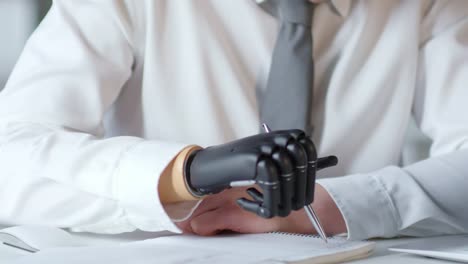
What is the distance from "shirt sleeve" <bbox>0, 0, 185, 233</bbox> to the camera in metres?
0.95

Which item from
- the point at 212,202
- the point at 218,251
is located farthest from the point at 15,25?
the point at 218,251

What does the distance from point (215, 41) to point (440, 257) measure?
55cm

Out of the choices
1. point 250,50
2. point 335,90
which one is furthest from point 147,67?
point 335,90

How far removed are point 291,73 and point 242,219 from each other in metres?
0.32

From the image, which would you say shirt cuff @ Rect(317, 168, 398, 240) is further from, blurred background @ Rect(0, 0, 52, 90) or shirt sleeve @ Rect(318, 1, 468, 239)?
blurred background @ Rect(0, 0, 52, 90)

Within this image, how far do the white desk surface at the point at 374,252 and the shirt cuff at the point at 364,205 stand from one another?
0.02 metres

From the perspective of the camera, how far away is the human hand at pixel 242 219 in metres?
0.96

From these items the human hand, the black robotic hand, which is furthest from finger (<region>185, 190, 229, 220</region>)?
the black robotic hand

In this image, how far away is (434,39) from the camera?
138 centimetres

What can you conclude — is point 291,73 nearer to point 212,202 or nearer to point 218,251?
point 212,202

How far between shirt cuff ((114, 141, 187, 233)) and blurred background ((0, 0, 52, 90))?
1.44 m

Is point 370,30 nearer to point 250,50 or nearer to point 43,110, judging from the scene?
point 250,50

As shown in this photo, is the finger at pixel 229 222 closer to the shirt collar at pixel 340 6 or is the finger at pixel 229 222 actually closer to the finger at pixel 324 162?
the finger at pixel 324 162

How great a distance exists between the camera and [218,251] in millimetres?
826
